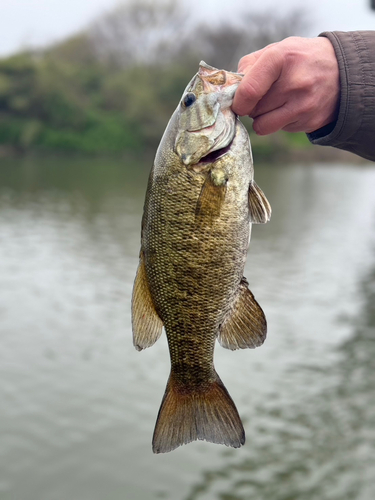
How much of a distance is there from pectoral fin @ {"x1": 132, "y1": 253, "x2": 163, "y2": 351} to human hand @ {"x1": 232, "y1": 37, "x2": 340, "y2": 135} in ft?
2.49

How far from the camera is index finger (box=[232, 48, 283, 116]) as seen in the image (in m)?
2.23

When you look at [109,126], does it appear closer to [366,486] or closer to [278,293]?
[278,293]

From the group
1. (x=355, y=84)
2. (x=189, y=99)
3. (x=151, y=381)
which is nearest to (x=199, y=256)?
(x=189, y=99)

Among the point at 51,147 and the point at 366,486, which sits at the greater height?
the point at 51,147

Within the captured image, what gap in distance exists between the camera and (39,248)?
18.2 metres

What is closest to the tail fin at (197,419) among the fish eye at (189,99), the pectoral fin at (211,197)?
the pectoral fin at (211,197)

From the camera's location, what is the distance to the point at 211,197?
2.12 metres

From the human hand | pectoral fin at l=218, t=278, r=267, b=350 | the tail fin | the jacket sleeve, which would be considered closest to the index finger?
the human hand

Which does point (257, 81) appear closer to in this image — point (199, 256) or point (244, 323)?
point (199, 256)

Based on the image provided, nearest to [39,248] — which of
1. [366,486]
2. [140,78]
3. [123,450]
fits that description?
[123,450]

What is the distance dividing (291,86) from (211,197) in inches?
24.6

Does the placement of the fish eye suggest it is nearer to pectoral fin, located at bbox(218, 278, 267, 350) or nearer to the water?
pectoral fin, located at bbox(218, 278, 267, 350)

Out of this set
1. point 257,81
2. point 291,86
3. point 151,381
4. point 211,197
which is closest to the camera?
point 211,197

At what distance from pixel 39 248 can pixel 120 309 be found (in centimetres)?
547
